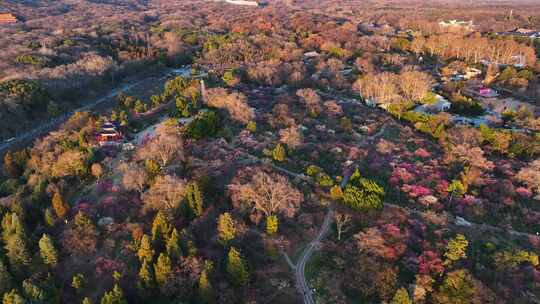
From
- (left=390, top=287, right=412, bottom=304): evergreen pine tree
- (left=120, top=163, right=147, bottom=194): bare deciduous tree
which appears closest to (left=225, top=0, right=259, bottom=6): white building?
(left=120, top=163, right=147, bottom=194): bare deciduous tree

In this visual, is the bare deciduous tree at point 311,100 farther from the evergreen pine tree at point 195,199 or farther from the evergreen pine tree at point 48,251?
the evergreen pine tree at point 48,251

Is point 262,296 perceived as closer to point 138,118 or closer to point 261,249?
point 261,249

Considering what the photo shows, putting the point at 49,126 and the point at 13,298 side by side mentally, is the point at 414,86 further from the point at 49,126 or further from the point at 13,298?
the point at 13,298

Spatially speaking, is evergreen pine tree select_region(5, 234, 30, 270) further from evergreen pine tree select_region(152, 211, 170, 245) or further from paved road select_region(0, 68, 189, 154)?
paved road select_region(0, 68, 189, 154)

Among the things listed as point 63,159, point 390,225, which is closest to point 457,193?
point 390,225

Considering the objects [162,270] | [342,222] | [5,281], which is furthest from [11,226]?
[342,222]

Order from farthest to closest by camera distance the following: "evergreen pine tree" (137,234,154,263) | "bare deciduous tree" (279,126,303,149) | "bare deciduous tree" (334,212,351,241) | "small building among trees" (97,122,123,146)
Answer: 1. "small building among trees" (97,122,123,146)
2. "bare deciduous tree" (279,126,303,149)
3. "bare deciduous tree" (334,212,351,241)
4. "evergreen pine tree" (137,234,154,263)
